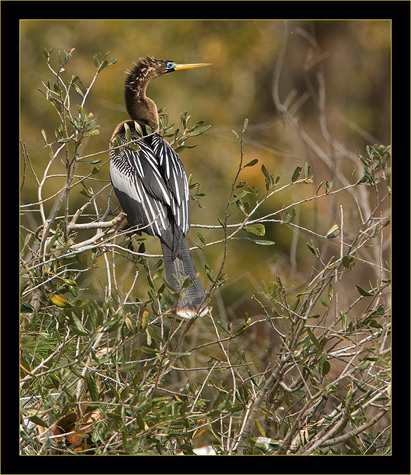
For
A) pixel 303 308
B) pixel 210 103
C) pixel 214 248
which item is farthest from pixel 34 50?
pixel 303 308

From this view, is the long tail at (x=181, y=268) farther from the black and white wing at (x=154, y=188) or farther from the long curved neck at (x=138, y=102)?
the long curved neck at (x=138, y=102)

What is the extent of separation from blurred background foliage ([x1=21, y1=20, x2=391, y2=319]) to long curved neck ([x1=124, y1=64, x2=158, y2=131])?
2081mm

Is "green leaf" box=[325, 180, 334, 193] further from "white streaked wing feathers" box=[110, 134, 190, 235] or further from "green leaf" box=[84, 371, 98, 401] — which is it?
"green leaf" box=[84, 371, 98, 401]

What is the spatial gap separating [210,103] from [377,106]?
6.69ft

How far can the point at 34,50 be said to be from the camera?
21.4 feet

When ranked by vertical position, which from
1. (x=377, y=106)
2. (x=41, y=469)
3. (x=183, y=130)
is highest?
(x=183, y=130)

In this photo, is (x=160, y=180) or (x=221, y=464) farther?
(x=160, y=180)

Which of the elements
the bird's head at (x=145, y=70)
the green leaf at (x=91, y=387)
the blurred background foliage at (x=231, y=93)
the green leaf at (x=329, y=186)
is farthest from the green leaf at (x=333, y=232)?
the blurred background foliage at (x=231, y=93)

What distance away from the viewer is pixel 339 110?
7.05m

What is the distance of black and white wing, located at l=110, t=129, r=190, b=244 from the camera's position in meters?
2.69

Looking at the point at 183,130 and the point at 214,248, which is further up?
the point at 183,130

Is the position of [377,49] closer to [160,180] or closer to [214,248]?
[214,248]
